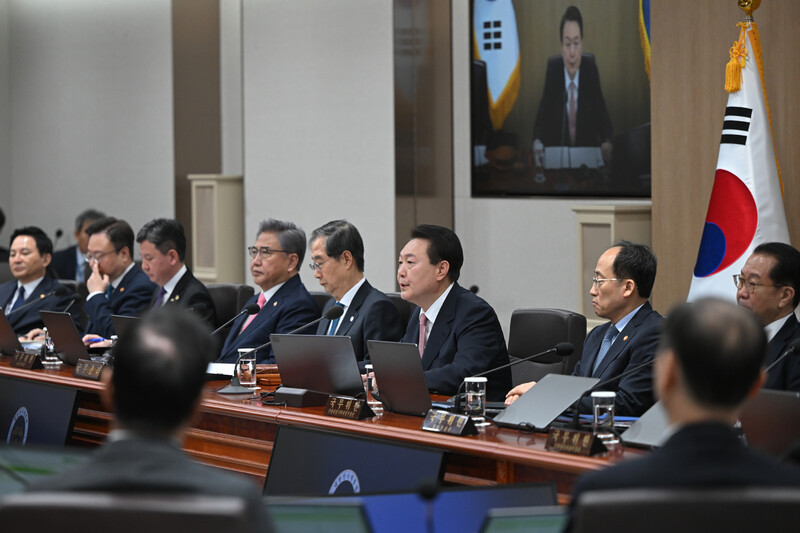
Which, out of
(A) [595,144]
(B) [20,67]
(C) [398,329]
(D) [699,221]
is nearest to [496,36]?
(A) [595,144]

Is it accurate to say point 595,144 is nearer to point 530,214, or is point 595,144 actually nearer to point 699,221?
point 530,214

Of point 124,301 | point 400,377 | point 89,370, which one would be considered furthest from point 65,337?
point 400,377

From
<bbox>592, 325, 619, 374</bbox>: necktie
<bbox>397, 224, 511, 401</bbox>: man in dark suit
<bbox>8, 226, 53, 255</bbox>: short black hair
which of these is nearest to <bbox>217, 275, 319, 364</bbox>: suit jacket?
<bbox>397, 224, 511, 401</bbox>: man in dark suit

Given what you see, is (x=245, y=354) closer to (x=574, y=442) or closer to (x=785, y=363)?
(x=574, y=442)

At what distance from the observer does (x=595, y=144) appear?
6543mm

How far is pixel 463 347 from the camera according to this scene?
380cm

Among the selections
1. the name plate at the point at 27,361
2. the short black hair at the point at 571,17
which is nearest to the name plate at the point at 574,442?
the name plate at the point at 27,361

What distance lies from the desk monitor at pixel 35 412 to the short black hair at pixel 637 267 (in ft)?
6.58

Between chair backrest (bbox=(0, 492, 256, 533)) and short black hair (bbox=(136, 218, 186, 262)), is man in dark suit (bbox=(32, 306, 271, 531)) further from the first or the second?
short black hair (bbox=(136, 218, 186, 262))

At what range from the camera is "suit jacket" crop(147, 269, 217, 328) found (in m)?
5.06

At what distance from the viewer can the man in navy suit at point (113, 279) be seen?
5.46 metres

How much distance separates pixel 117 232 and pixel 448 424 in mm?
3045

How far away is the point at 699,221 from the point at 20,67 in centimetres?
745

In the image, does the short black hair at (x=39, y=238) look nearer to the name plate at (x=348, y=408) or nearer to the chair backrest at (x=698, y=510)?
the name plate at (x=348, y=408)
